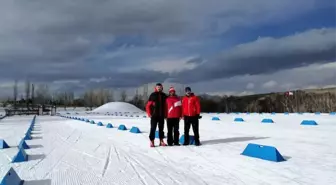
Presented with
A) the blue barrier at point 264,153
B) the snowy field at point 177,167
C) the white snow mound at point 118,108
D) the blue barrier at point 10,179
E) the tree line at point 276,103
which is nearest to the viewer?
the blue barrier at point 10,179

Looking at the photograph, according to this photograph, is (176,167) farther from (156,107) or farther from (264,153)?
(156,107)

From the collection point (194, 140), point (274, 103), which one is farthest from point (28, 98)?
point (194, 140)

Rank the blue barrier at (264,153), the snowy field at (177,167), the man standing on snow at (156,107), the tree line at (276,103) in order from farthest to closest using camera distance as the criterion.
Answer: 1. the tree line at (276,103)
2. the man standing on snow at (156,107)
3. the blue barrier at (264,153)
4. the snowy field at (177,167)

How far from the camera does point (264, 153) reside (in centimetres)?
637

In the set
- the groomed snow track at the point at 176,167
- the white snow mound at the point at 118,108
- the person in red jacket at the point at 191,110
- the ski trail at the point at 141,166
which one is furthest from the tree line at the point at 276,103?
the ski trail at the point at 141,166

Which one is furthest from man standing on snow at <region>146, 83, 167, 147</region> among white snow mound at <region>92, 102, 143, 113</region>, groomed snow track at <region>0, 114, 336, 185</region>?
white snow mound at <region>92, 102, 143, 113</region>

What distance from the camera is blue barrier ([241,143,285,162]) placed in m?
6.13

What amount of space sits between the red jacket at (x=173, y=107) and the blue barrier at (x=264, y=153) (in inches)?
93.7

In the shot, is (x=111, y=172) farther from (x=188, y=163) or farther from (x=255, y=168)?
(x=255, y=168)

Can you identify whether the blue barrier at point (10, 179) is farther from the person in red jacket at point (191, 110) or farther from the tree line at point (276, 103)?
the tree line at point (276, 103)

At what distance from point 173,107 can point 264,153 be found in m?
3.02

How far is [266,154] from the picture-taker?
6.32 metres

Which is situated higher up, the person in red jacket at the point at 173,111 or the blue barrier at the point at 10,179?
the person in red jacket at the point at 173,111

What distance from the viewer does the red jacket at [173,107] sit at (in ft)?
28.4
